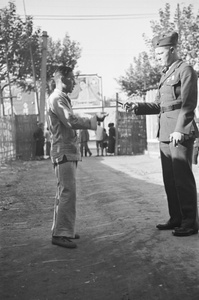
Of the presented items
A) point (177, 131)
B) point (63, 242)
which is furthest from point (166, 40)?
point (63, 242)

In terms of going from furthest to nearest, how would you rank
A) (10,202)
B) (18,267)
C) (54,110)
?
(10,202) < (54,110) < (18,267)

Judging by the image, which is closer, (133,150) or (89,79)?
(133,150)

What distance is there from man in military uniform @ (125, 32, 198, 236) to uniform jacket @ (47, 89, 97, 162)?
2.73ft

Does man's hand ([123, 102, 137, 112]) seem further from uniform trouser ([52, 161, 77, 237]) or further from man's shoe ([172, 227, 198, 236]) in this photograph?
man's shoe ([172, 227, 198, 236])

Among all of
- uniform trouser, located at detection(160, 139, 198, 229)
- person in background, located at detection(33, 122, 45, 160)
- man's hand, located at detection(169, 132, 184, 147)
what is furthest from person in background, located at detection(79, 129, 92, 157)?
man's hand, located at detection(169, 132, 184, 147)

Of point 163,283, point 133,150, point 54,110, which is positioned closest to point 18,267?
point 163,283

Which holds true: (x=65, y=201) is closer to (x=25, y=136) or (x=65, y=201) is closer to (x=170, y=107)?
(x=170, y=107)

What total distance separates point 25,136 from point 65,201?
1727 centimetres

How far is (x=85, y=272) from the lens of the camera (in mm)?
3406

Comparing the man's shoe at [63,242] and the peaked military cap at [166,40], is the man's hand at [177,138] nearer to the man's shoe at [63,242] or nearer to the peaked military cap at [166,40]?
the peaked military cap at [166,40]

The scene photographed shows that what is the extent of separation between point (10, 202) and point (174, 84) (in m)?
4.03

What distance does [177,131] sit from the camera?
437 cm

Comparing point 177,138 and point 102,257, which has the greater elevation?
point 177,138

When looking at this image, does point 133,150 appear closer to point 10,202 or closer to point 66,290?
point 10,202
